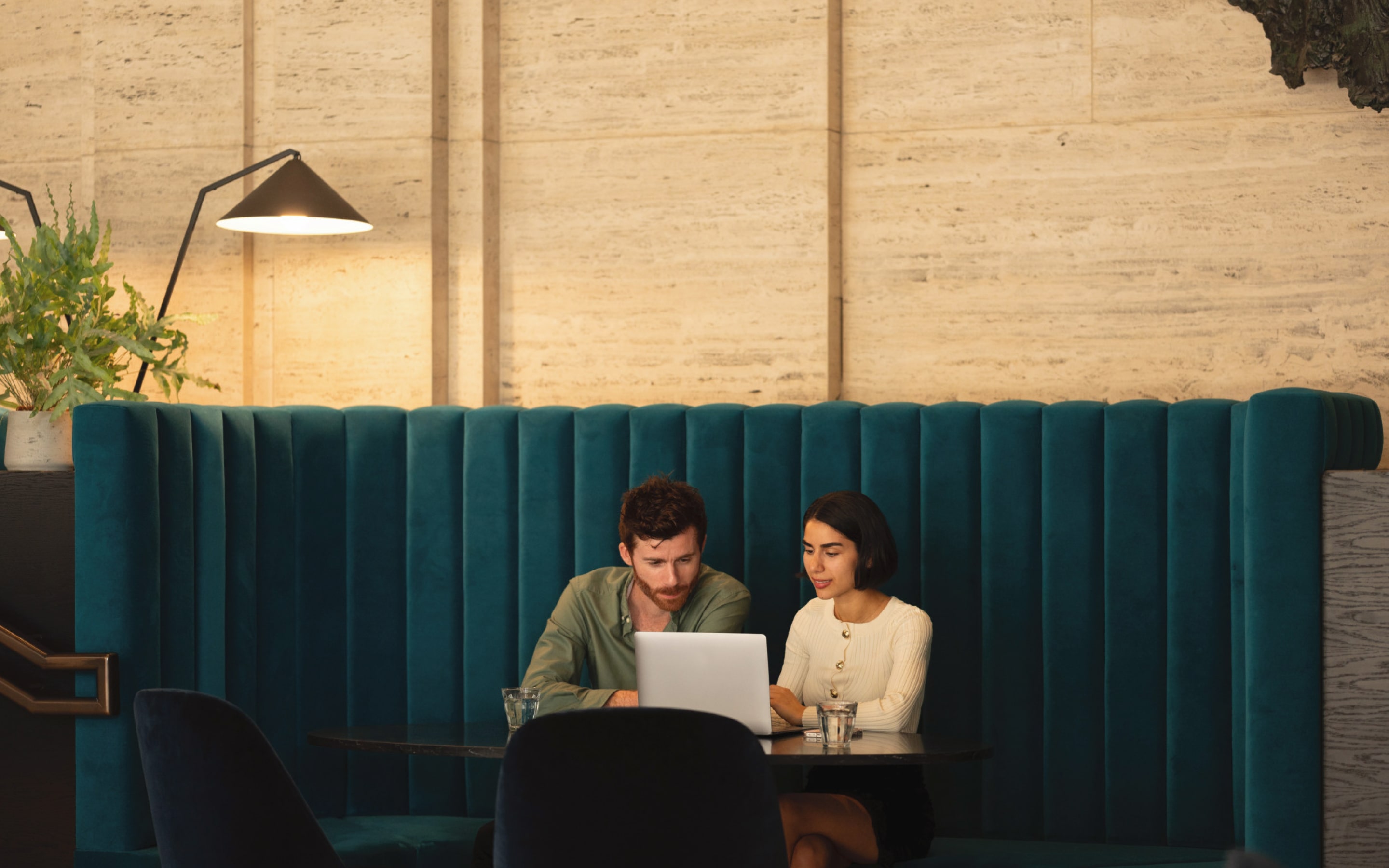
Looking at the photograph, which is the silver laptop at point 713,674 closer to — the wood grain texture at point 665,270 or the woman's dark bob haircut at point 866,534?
the woman's dark bob haircut at point 866,534

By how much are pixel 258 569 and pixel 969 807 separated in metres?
1.75

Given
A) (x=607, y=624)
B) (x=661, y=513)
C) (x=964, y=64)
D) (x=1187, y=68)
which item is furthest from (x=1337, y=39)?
(x=607, y=624)

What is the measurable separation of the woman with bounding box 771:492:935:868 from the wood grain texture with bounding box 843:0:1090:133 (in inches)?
53.9

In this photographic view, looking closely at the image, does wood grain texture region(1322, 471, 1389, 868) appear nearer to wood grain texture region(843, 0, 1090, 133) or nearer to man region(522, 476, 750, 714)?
man region(522, 476, 750, 714)

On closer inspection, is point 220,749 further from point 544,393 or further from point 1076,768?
point 544,393

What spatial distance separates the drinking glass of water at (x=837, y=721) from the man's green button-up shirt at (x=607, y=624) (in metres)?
0.61

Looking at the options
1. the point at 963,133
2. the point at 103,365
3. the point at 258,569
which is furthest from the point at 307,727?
the point at 963,133

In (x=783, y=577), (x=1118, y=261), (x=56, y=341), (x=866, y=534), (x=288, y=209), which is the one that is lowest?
(x=783, y=577)

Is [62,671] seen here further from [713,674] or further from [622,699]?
[713,674]

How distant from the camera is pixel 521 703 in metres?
2.60

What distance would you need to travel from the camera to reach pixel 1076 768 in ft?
10.1

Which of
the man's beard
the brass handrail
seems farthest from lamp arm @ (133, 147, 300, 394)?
the man's beard

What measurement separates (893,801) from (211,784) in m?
1.41

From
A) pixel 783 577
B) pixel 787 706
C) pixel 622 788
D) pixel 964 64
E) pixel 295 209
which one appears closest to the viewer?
pixel 622 788
